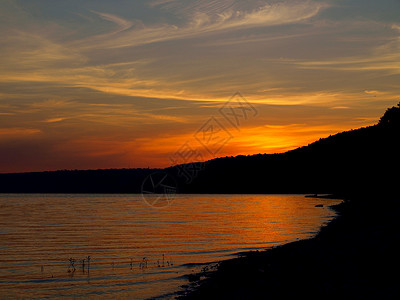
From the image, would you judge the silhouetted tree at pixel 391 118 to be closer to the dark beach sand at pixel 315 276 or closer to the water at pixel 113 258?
the water at pixel 113 258

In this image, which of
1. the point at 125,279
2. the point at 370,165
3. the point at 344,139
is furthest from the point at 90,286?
the point at 344,139

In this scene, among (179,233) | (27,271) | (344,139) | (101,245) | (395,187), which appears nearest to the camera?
(27,271)

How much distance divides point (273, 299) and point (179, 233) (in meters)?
36.6

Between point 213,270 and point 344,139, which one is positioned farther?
point 344,139

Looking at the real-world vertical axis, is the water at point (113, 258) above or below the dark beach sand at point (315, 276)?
below

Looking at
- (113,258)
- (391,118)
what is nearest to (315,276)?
(113,258)

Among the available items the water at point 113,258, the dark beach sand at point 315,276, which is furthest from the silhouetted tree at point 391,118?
the dark beach sand at point 315,276

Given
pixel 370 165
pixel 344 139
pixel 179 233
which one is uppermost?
pixel 344 139

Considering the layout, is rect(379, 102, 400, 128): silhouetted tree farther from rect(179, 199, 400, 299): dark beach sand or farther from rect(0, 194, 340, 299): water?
rect(179, 199, 400, 299): dark beach sand

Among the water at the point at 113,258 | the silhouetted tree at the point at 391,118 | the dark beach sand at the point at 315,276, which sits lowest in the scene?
the water at the point at 113,258

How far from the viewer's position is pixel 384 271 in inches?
686

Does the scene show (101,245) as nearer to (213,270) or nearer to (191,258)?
(191,258)

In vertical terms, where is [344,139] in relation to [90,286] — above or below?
above

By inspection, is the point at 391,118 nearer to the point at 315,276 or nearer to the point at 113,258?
the point at 113,258
